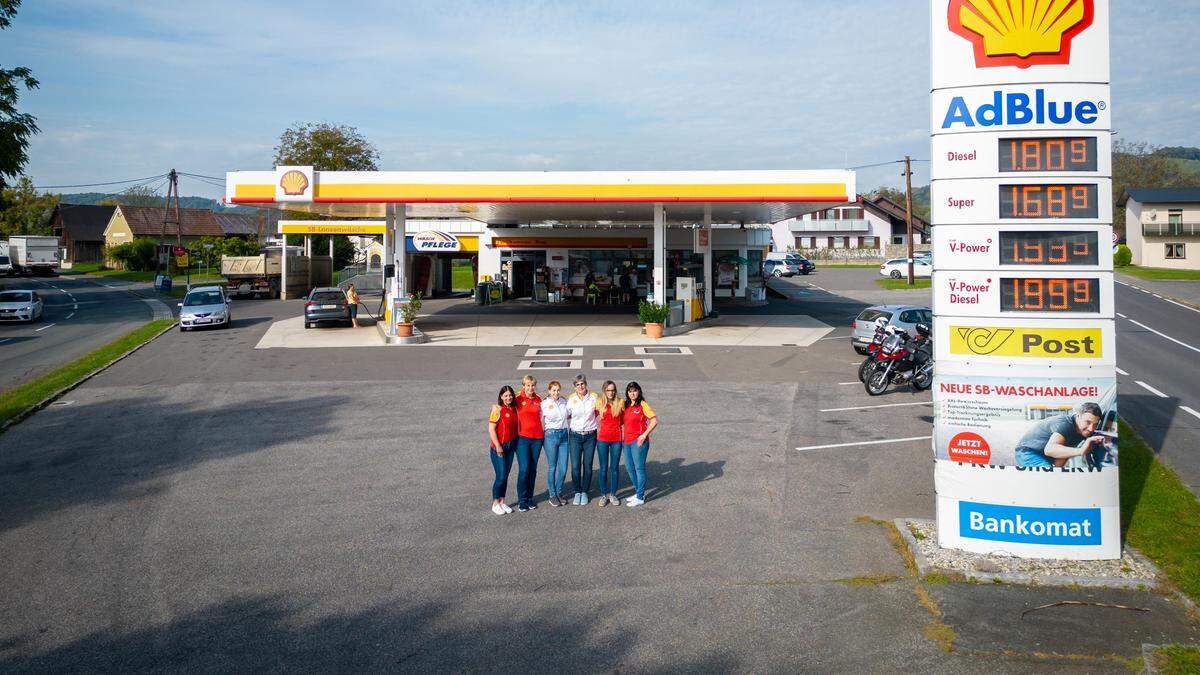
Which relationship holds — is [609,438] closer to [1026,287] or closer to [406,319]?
[1026,287]

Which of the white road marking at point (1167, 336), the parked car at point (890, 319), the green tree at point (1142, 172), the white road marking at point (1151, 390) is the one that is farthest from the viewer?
the green tree at point (1142, 172)

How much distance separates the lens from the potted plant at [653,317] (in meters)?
26.6

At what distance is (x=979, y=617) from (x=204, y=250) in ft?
257

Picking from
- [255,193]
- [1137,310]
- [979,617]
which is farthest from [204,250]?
[979,617]

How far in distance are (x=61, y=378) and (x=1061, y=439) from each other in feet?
64.9

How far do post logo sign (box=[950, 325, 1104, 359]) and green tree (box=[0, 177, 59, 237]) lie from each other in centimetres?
10952

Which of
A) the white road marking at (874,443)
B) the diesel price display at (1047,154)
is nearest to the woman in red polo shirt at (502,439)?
the white road marking at (874,443)

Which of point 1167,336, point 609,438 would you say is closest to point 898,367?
point 609,438

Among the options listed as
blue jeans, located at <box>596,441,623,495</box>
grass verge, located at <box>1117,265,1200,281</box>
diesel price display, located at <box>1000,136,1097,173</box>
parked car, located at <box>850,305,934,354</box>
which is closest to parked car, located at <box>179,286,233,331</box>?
parked car, located at <box>850,305,934,354</box>

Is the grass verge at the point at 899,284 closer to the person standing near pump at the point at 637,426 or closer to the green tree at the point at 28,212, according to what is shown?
the person standing near pump at the point at 637,426

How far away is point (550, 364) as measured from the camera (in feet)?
71.5

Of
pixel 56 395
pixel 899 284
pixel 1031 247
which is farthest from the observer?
pixel 899 284

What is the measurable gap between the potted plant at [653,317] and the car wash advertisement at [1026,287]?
17.9 m

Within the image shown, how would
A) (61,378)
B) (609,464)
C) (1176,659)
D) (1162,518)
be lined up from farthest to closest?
1. (61,378)
2. (609,464)
3. (1162,518)
4. (1176,659)
